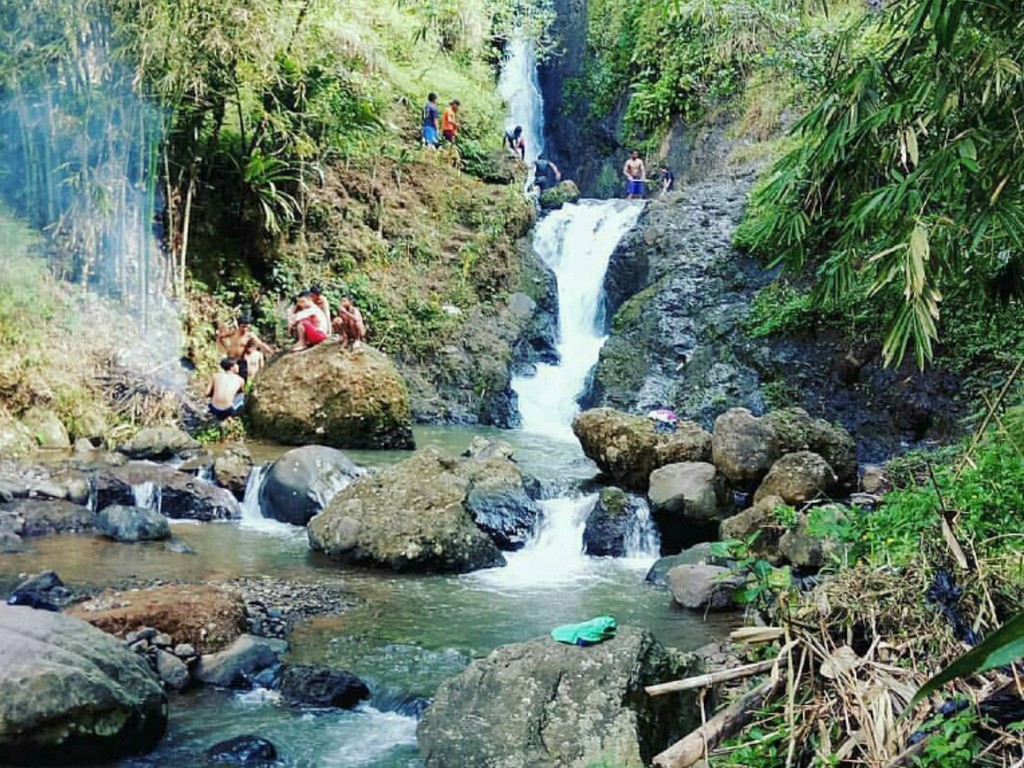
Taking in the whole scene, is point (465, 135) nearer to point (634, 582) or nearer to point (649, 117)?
point (649, 117)

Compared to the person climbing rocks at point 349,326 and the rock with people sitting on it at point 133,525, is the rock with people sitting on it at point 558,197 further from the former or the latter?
the rock with people sitting on it at point 133,525

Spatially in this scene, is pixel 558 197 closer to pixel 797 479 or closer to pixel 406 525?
pixel 797 479

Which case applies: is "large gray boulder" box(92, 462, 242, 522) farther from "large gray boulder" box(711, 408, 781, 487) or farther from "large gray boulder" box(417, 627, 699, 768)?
"large gray boulder" box(417, 627, 699, 768)

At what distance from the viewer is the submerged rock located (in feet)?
15.3

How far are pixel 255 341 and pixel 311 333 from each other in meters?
0.93

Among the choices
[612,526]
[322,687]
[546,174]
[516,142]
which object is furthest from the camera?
[546,174]

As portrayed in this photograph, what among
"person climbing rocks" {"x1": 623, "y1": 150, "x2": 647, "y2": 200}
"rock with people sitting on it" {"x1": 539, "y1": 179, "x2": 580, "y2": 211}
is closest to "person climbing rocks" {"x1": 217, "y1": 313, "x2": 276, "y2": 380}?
"rock with people sitting on it" {"x1": 539, "y1": 179, "x2": 580, "y2": 211}

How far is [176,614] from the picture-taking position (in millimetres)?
6035

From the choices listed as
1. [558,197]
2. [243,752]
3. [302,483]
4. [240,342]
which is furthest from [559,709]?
[558,197]

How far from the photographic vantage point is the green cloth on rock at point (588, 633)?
13.7 ft

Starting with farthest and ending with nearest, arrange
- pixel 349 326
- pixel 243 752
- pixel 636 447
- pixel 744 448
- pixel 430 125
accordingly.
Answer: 1. pixel 430 125
2. pixel 349 326
3. pixel 636 447
4. pixel 744 448
5. pixel 243 752

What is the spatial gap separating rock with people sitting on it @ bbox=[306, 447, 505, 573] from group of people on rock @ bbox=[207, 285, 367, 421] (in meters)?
4.44

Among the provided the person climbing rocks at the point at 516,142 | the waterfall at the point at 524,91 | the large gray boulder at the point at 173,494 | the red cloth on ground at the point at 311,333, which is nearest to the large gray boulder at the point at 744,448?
the large gray boulder at the point at 173,494

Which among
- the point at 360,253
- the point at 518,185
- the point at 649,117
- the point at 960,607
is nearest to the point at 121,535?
the point at 960,607
